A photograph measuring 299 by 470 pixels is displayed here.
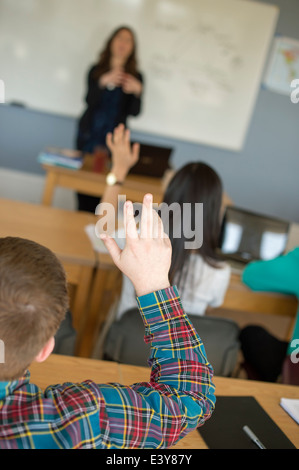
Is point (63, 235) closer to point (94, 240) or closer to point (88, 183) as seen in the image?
point (94, 240)

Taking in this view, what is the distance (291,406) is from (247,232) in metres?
1.27

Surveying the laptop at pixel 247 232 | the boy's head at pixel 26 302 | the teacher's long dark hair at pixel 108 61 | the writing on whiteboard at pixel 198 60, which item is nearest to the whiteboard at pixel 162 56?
the writing on whiteboard at pixel 198 60

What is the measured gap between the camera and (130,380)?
48.6 inches

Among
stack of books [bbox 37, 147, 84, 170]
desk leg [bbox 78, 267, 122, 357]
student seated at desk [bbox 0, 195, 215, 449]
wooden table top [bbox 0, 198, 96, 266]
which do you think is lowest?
desk leg [bbox 78, 267, 122, 357]

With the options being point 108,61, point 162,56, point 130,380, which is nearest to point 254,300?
point 130,380

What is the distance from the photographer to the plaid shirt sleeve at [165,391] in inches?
28.5

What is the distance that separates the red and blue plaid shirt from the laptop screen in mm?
1669

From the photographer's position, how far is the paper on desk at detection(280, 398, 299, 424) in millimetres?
1251

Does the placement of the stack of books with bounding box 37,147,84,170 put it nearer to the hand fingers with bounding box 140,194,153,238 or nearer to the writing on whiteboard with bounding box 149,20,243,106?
the writing on whiteboard with bounding box 149,20,243,106

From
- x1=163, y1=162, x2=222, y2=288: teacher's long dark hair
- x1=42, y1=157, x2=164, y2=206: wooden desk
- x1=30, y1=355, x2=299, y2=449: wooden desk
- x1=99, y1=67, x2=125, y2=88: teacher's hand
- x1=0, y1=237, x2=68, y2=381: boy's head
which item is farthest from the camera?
x1=99, y1=67, x2=125, y2=88: teacher's hand

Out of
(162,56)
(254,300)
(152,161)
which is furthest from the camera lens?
(162,56)

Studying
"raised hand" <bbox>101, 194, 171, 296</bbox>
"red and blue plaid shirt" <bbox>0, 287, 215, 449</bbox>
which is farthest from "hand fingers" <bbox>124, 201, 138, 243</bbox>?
"red and blue plaid shirt" <bbox>0, 287, 215, 449</bbox>

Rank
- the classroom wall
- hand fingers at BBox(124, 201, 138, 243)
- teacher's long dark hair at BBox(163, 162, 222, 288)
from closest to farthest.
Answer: hand fingers at BBox(124, 201, 138, 243)
teacher's long dark hair at BBox(163, 162, 222, 288)
the classroom wall

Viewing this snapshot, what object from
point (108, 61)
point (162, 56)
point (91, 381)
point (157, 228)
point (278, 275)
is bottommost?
point (278, 275)
